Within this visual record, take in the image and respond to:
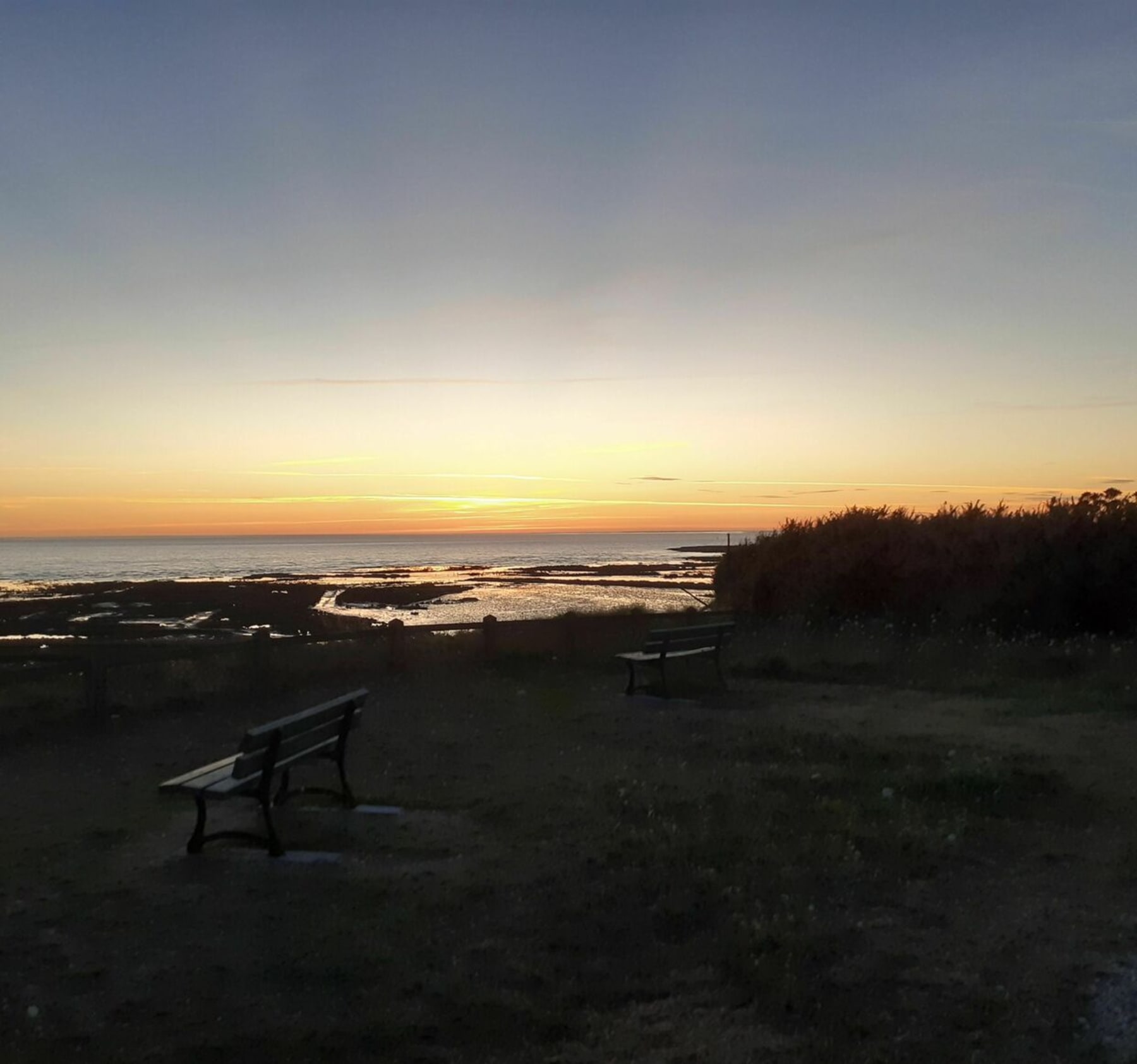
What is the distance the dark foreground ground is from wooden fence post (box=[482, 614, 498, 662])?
5687 millimetres

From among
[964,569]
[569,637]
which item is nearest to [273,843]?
[569,637]

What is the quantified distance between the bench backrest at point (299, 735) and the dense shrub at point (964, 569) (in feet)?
46.4

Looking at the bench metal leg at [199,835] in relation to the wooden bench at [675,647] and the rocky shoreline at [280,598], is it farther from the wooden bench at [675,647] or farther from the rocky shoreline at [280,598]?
the rocky shoreline at [280,598]

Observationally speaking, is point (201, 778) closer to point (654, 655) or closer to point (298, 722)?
point (298, 722)

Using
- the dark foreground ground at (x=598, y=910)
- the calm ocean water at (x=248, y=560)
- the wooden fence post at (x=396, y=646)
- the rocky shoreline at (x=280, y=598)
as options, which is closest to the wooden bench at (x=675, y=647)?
the dark foreground ground at (x=598, y=910)

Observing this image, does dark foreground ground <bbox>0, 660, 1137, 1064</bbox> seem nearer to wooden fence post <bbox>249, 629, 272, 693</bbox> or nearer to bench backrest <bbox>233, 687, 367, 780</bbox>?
bench backrest <bbox>233, 687, 367, 780</bbox>

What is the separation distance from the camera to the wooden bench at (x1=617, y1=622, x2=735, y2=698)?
524 inches

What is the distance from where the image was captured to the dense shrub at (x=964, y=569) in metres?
19.4

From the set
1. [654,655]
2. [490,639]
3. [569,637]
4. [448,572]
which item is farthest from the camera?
[448,572]

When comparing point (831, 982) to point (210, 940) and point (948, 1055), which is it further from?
point (210, 940)

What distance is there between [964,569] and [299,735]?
1698 centimetres

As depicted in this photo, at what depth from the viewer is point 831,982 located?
15.4 feet

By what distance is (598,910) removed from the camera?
5.62 metres

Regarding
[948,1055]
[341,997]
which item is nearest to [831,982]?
[948,1055]
